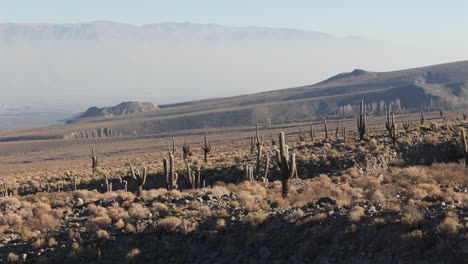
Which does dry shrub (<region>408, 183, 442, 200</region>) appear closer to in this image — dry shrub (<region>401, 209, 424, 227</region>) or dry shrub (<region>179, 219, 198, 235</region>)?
dry shrub (<region>401, 209, 424, 227</region>)

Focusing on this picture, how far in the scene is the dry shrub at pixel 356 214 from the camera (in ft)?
45.8

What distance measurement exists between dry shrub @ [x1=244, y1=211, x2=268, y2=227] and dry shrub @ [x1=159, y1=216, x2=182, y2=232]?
2.17 metres

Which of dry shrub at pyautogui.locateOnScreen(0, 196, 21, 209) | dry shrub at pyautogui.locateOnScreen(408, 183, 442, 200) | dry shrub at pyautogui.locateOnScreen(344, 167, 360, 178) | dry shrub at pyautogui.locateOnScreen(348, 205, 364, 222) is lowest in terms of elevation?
dry shrub at pyautogui.locateOnScreen(344, 167, 360, 178)

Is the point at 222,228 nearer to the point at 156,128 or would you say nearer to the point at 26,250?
the point at 26,250

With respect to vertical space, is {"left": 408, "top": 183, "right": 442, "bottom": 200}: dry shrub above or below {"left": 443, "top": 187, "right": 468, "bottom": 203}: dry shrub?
below

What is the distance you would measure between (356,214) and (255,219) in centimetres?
298

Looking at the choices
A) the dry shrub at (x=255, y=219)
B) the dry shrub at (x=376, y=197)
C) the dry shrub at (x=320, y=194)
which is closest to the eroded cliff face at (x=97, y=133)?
the dry shrub at (x=320, y=194)

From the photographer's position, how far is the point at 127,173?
136 feet

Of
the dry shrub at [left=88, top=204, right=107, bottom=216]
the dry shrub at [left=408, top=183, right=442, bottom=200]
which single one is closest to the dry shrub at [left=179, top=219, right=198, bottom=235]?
the dry shrub at [left=88, top=204, right=107, bottom=216]

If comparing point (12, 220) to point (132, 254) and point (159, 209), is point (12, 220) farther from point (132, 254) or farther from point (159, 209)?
point (132, 254)

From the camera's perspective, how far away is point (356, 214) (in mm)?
14086

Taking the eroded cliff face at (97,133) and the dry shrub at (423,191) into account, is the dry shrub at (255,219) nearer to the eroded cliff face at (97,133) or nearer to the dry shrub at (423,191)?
the dry shrub at (423,191)

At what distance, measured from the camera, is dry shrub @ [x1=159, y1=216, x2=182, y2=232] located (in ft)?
53.7

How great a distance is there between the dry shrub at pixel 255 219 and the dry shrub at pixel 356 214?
8.27 ft
